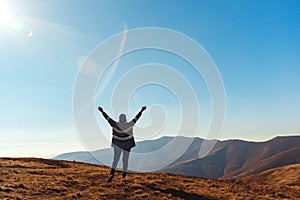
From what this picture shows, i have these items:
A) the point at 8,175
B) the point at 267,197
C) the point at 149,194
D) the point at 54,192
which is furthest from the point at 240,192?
the point at 8,175

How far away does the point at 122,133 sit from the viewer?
1805 centimetres

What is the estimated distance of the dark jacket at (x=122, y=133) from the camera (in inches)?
702

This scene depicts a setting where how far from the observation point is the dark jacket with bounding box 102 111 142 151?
17828 mm

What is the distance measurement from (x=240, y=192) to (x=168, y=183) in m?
5.13

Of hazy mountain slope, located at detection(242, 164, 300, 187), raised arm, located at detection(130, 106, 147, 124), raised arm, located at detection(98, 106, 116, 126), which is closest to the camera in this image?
raised arm, located at detection(98, 106, 116, 126)

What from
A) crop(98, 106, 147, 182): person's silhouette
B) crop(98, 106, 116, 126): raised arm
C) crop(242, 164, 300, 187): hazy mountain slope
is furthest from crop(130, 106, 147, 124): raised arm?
crop(242, 164, 300, 187): hazy mountain slope

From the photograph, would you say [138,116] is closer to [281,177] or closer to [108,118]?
[108,118]

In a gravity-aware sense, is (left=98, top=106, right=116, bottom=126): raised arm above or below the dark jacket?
above

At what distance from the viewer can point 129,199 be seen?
15.0 meters

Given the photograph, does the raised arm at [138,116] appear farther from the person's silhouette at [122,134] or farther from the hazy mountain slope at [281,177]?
the hazy mountain slope at [281,177]

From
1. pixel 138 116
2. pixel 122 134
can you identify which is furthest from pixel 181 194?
pixel 138 116

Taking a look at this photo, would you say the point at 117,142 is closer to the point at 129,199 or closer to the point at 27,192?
the point at 129,199

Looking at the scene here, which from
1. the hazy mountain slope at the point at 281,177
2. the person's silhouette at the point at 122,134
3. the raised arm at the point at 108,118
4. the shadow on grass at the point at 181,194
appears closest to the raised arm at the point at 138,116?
the person's silhouette at the point at 122,134

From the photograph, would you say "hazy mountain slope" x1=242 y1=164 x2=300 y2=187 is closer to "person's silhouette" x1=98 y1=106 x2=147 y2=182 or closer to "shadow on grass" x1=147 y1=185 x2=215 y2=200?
"shadow on grass" x1=147 y1=185 x2=215 y2=200
